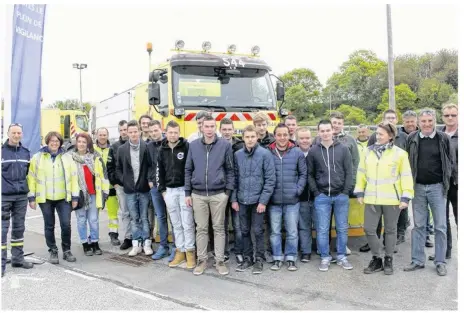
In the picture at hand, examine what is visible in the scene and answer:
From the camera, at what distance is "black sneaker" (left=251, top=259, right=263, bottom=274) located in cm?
568

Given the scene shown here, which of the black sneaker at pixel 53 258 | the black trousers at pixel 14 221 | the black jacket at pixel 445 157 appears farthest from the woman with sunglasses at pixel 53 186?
the black jacket at pixel 445 157

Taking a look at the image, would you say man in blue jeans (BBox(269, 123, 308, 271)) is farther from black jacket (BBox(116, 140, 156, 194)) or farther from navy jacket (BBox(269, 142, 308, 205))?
black jacket (BBox(116, 140, 156, 194))

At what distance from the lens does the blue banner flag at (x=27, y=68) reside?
7324mm

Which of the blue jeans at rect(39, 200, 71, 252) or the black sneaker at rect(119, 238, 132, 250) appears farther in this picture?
the black sneaker at rect(119, 238, 132, 250)

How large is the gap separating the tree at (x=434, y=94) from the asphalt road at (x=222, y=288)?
37.2 m

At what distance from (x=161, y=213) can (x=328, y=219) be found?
238cm

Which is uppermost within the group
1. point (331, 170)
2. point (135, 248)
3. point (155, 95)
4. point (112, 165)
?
point (155, 95)

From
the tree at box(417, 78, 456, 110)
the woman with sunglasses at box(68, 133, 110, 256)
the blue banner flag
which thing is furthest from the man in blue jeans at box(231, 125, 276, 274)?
the tree at box(417, 78, 456, 110)

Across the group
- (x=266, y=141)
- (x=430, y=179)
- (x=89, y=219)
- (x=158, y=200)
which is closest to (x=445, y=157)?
(x=430, y=179)

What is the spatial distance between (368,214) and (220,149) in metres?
2.07

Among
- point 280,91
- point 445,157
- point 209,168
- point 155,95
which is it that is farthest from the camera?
point 280,91

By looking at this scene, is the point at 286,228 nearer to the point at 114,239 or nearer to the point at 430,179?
the point at 430,179

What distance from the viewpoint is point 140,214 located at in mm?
6844

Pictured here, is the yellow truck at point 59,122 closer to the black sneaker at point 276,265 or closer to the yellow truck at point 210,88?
the yellow truck at point 210,88
